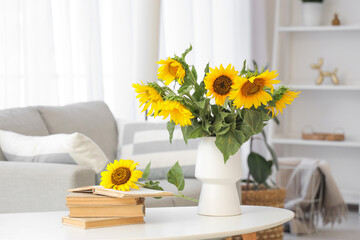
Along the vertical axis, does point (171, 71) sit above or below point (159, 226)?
above

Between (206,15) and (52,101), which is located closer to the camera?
(52,101)

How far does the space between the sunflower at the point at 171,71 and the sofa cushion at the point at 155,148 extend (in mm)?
1375

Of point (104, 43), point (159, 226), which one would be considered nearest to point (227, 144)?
point (159, 226)

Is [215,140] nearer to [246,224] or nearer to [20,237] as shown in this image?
[246,224]

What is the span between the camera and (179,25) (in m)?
4.34

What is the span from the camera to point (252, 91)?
64.7 inches

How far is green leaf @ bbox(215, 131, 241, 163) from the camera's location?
1.69 meters

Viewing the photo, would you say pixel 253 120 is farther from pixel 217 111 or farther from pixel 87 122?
pixel 87 122

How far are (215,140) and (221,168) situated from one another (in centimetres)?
8

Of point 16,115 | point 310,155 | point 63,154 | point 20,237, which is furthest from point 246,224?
point 310,155

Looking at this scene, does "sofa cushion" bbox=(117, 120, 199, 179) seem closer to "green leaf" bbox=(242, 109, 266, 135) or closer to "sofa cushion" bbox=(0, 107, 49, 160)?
"sofa cushion" bbox=(0, 107, 49, 160)

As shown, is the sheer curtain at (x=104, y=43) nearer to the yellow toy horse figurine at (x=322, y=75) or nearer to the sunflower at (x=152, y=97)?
the yellow toy horse figurine at (x=322, y=75)

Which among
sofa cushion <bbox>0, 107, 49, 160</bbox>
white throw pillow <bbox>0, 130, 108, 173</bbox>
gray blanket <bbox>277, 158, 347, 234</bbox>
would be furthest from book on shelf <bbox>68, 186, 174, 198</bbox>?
gray blanket <bbox>277, 158, 347, 234</bbox>

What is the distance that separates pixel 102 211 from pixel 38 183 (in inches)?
28.0
